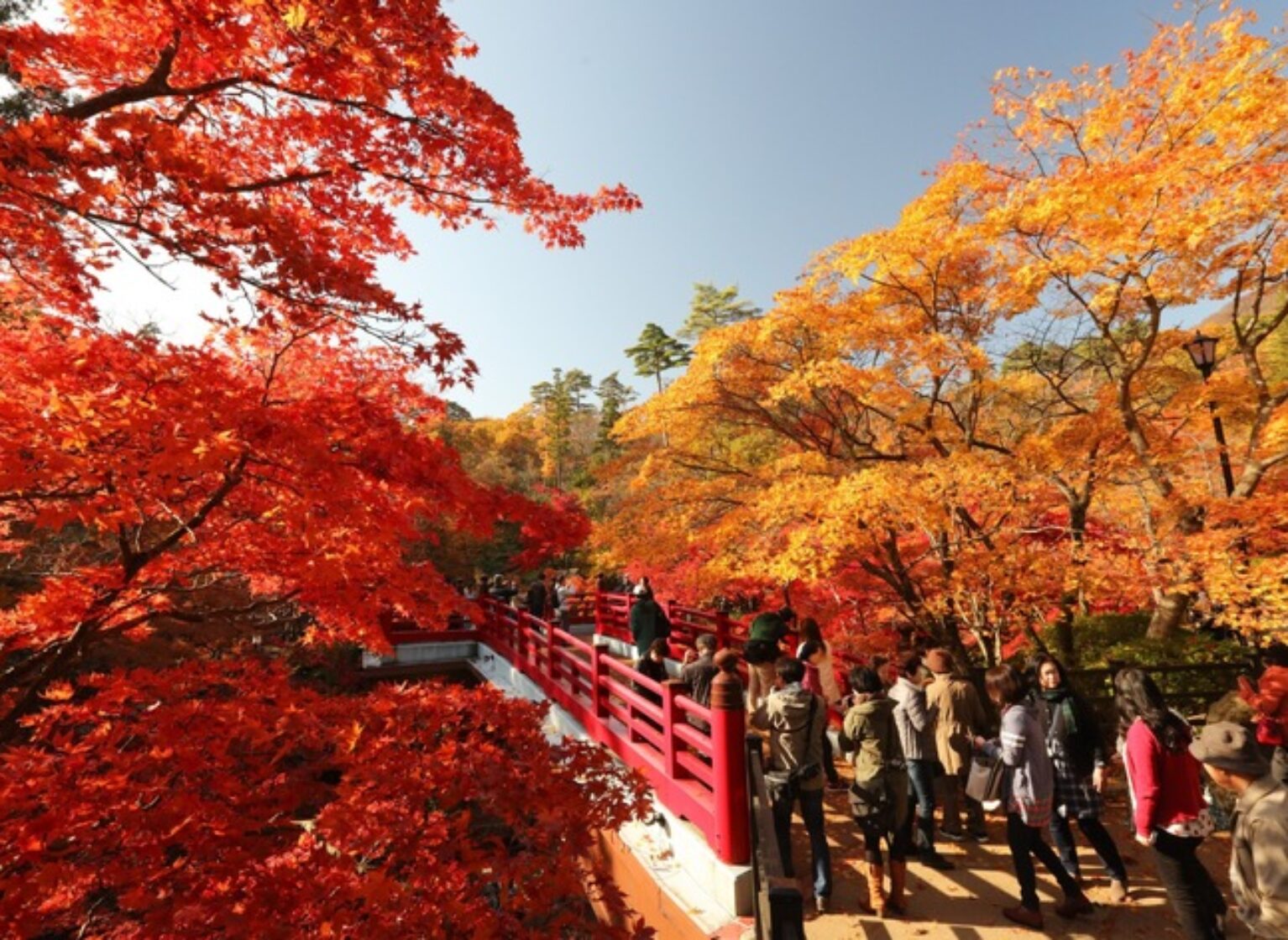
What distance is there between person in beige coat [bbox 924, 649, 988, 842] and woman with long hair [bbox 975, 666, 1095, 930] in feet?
2.64

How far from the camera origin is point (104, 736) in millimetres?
3928

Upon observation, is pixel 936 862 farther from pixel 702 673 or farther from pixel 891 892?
pixel 702 673

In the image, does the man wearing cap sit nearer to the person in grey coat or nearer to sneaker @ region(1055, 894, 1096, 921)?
sneaker @ region(1055, 894, 1096, 921)

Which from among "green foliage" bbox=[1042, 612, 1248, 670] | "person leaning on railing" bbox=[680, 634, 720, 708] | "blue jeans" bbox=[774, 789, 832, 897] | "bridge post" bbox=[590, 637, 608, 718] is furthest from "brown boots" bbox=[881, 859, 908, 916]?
→ "green foliage" bbox=[1042, 612, 1248, 670]

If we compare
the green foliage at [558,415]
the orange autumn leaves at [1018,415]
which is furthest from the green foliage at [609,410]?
the orange autumn leaves at [1018,415]

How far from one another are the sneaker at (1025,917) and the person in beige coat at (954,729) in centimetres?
103

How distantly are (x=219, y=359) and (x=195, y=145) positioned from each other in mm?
1825

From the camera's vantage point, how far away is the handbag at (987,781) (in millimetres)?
4227

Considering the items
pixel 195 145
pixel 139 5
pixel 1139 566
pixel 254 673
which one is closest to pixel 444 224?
pixel 195 145

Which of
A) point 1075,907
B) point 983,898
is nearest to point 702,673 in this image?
point 983,898

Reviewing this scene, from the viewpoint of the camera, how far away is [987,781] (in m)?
4.30

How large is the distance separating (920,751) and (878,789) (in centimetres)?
102

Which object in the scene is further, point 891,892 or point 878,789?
point 891,892

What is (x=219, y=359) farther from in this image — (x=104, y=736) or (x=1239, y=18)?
(x=1239, y=18)
